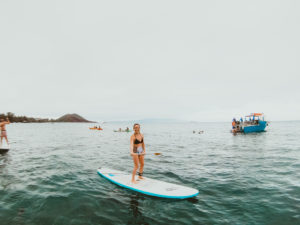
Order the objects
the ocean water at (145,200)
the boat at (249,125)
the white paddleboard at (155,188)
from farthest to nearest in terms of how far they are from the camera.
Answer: the boat at (249,125) < the white paddleboard at (155,188) < the ocean water at (145,200)

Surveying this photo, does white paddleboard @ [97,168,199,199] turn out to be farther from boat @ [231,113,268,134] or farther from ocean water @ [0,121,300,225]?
boat @ [231,113,268,134]

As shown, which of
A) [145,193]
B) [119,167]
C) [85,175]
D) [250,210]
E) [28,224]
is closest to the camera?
[28,224]

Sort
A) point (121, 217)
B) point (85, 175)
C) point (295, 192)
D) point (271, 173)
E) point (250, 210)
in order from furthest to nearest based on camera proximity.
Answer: point (271, 173), point (85, 175), point (295, 192), point (250, 210), point (121, 217)

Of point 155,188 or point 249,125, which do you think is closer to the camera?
point 155,188

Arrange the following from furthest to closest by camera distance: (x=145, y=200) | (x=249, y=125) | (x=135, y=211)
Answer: (x=249, y=125)
(x=145, y=200)
(x=135, y=211)

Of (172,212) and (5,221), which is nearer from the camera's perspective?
(5,221)

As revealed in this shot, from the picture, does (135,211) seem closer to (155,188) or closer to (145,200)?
(145,200)

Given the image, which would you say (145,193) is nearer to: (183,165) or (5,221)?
(5,221)

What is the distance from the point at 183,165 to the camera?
13.4 meters

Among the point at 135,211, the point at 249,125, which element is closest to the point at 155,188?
the point at 135,211

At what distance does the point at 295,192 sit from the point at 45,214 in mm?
10596

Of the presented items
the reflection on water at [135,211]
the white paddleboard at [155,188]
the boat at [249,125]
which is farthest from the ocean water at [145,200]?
the boat at [249,125]

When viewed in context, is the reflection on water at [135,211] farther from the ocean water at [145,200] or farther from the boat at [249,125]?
the boat at [249,125]

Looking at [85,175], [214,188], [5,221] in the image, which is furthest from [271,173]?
[5,221]
